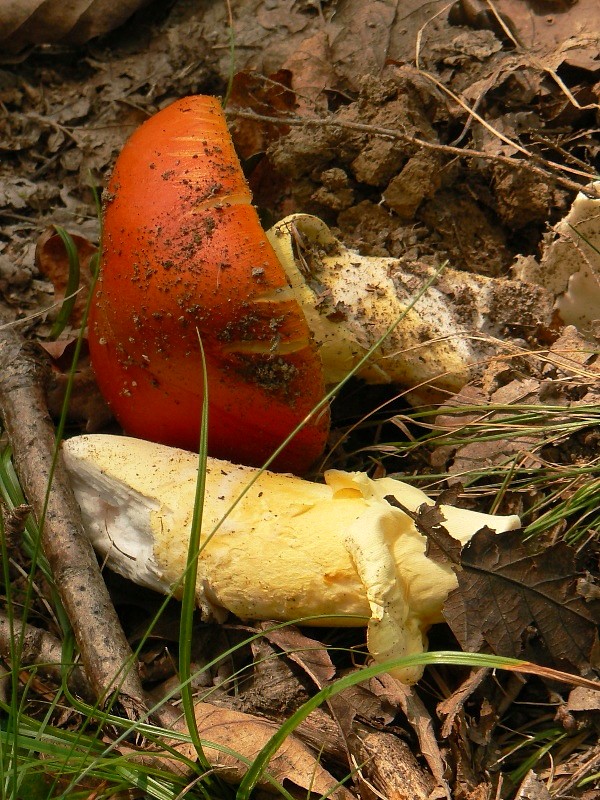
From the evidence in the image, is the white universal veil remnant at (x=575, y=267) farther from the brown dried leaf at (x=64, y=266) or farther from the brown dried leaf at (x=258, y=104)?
the brown dried leaf at (x=64, y=266)

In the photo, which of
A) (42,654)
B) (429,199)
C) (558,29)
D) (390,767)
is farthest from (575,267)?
(42,654)

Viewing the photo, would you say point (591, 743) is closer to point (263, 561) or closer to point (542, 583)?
point (542, 583)

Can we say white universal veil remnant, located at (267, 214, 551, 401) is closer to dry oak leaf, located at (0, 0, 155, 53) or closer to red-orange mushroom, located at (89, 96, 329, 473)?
red-orange mushroom, located at (89, 96, 329, 473)

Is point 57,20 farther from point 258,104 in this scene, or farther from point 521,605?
point 521,605

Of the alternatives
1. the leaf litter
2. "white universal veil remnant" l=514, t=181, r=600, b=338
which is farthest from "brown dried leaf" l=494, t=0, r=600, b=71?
"white universal veil remnant" l=514, t=181, r=600, b=338

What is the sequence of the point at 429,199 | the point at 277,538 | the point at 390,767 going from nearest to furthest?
the point at 390,767
the point at 277,538
the point at 429,199

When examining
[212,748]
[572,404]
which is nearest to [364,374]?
[572,404]
